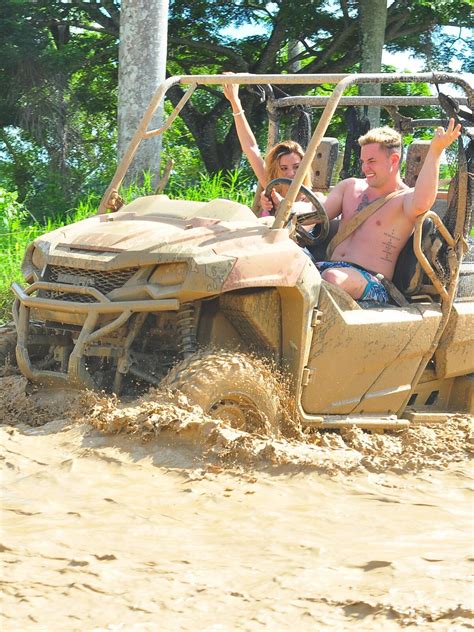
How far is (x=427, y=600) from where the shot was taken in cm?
333

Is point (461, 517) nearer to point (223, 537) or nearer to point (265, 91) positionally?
point (223, 537)

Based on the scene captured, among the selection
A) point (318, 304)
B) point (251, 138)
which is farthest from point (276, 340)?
point (251, 138)

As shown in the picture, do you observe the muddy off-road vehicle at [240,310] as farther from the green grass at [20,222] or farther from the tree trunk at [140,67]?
the tree trunk at [140,67]

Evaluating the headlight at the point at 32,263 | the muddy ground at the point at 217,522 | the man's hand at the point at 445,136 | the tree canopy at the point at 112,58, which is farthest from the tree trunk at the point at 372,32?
the muddy ground at the point at 217,522

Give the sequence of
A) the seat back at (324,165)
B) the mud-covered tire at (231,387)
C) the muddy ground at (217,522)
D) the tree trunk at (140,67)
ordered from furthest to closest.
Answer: the tree trunk at (140,67) < the seat back at (324,165) < the mud-covered tire at (231,387) < the muddy ground at (217,522)

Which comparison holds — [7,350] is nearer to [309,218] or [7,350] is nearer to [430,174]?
[309,218]

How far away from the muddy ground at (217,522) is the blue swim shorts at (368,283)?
682 millimetres

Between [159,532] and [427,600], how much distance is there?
3.46 feet

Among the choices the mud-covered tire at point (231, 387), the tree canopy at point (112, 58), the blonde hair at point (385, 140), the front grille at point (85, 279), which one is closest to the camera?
the mud-covered tire at point (231, 387)

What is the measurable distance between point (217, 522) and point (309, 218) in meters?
2.12

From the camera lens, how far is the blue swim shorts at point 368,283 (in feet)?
18.9

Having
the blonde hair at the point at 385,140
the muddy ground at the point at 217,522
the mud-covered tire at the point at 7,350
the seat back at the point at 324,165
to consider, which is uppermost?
the blonde hair at the point at 385,140

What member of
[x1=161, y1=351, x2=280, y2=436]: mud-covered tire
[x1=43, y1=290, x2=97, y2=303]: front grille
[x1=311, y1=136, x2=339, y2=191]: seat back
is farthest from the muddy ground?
[x1=311, y1=136, x2=339, y2=191]: seat back

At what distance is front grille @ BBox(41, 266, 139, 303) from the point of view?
203 inches
